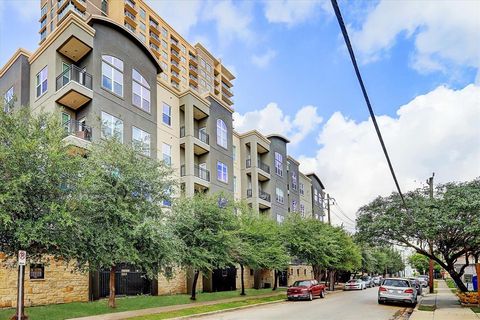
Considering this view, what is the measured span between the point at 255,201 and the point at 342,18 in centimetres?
4217

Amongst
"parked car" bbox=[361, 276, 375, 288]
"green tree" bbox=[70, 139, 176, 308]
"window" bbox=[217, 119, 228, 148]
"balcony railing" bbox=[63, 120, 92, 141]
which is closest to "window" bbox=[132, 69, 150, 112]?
"balcony railing" bbox=[63, 120, 92, 141]

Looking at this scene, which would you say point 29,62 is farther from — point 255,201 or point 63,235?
point 255,201

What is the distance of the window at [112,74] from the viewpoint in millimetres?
27734

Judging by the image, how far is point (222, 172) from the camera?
3972 cm

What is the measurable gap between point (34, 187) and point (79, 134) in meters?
10.5

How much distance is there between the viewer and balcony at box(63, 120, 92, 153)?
23808 mm

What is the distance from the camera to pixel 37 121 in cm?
1641

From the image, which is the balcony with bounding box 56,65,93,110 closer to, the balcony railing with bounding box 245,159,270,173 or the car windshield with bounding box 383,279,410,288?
the car windshield with bounding box 383,279,410,288

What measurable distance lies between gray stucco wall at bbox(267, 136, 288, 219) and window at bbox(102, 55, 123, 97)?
25.0 metres

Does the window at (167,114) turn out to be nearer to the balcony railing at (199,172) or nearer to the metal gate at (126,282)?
the balcony railing at (199,172)

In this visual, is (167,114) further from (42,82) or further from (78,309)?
(78,309)

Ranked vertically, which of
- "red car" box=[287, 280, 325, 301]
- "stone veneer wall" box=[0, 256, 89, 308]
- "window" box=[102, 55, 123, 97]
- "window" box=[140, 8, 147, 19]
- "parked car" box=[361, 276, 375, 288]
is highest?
"window" box=[140, 8, 147, 19]

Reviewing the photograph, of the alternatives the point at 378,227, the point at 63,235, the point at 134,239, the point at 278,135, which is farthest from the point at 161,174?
the point at 278,135

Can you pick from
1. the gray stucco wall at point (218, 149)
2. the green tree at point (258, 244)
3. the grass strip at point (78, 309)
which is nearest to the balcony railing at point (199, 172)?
the gray stucco wall at point (218, 149)
